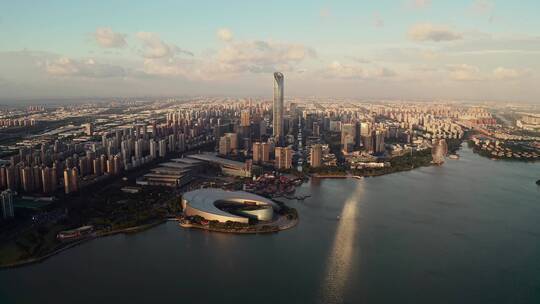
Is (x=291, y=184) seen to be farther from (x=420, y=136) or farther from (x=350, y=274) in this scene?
(x=420, y=136)

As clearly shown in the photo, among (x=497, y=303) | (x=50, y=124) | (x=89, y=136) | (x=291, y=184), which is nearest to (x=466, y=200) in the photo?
(x=291, y=184)

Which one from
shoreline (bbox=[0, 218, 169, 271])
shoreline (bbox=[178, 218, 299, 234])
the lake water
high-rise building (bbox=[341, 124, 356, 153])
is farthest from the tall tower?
shoreline (bbox=[0, 218, 169, 271])

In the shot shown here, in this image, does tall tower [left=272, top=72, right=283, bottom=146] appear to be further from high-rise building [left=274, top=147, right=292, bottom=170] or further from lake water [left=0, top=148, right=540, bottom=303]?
lake water [left=0, top=148, right=540, bottom=303]

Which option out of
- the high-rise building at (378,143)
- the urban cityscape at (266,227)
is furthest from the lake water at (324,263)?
the high-rise building at (378,143)

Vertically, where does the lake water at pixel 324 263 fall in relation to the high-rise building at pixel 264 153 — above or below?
below

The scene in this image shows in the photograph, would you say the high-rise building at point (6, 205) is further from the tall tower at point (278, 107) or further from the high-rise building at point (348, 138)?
the tall tower at point (278, 107)
